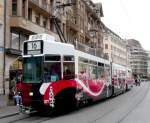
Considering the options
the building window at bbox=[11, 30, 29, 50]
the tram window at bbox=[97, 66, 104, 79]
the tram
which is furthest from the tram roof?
the building window at bbox=[11, 30, 29, 50]

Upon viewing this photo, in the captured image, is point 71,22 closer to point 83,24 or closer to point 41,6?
point 83,24

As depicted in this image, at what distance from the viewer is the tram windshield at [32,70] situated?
18.3 metres

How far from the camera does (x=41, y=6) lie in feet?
128

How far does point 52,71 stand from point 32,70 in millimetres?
939

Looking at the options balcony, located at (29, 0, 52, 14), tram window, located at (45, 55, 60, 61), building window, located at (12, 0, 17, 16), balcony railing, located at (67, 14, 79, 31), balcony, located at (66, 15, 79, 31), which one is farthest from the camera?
balcony railing, located at (67, 14, 79, 31)

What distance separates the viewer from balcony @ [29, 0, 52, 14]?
1457 inches

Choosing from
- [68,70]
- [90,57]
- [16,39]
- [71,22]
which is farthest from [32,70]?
[71,22]

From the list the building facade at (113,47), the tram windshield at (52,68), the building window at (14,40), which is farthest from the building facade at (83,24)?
the tram windshield at (52,68)

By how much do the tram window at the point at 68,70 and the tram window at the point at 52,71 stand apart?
0.52 m

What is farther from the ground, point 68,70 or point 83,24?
point 83,24

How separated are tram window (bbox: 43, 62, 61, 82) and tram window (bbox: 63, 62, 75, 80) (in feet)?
1.70

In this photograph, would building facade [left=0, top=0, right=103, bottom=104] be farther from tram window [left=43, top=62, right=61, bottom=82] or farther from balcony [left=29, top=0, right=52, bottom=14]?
tram window [left=43, top=62, right=61, bottom=82]

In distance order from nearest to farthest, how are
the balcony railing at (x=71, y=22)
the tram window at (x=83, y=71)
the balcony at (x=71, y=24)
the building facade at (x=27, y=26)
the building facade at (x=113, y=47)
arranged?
the tram window at (x=83, y=71), the building facade at (x=27, y=26), the balcony at (x=71, y=24), the balcony railing at (x=71, y=22), the building facade at (x=113, y=47)

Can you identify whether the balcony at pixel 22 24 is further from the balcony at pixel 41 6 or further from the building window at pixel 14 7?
the balcony at pixel 41 6
